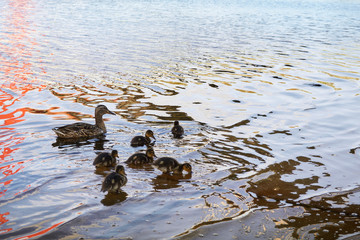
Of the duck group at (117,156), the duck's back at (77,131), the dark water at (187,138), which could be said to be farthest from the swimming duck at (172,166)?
the duck's back at (77,131)

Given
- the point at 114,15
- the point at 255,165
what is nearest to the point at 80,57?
the point at 255,165

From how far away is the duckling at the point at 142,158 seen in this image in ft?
24.3

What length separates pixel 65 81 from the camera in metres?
13.5

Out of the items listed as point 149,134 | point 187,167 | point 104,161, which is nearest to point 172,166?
point 187,167

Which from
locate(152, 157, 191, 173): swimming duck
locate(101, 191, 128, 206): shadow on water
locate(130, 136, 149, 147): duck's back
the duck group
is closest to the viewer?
locate(101, 191, 128, 206): shadow on water

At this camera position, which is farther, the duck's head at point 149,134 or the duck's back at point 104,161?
the duck's head at point 149,134

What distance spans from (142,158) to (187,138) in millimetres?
1656

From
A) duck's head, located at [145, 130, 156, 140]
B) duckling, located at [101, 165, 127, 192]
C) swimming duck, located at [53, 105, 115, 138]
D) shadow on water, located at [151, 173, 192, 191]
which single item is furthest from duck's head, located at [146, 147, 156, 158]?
swimming duck, located at [53, 105, 115, 138]

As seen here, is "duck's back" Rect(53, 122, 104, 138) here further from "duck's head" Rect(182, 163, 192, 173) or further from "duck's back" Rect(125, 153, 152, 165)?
"duck's head" Rect(182, 163, 192, 173)

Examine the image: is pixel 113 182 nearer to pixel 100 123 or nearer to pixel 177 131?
pixel 177 131

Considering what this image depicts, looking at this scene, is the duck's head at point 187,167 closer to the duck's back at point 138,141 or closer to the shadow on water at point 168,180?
the shadow on water at point 168,180

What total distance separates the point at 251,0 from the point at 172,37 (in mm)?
41659

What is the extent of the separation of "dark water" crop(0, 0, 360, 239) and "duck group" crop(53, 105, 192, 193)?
0.44ft

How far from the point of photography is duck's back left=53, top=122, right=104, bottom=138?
8.58m
